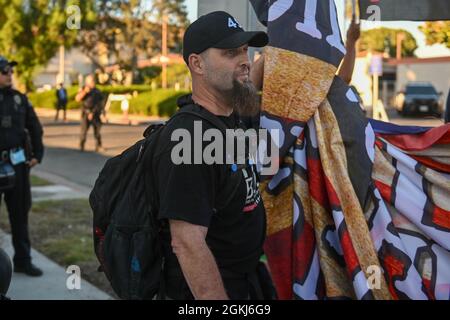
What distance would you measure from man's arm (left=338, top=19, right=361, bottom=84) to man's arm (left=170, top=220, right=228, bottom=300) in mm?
1104

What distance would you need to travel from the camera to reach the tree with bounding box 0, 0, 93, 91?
112 feet

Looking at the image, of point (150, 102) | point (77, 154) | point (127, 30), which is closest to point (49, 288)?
point (77, 154)

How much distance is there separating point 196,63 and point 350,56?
Answer: 2.79 ft

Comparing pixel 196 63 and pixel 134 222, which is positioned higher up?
pixel 196 63

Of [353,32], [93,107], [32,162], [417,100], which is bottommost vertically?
[417,100]

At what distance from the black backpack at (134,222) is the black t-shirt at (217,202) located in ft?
0.14

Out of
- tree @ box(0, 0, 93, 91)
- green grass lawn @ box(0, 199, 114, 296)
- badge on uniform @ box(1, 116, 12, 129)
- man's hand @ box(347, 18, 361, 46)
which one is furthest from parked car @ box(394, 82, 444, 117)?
man's hand @ box(347, 18, 361, 46)

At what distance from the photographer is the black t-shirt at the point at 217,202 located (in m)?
2.10

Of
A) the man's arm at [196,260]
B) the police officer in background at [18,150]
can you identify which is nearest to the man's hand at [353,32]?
the man's arm at [196,260]

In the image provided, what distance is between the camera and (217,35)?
7.50 ft

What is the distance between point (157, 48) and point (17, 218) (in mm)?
45987

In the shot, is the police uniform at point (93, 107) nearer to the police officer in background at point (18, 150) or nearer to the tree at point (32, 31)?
the police officer in background at point (18, 150)

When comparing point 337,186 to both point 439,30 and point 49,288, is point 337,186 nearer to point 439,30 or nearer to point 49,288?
point 439,30

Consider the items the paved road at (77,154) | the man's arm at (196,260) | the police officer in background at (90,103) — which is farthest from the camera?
the police officer in background at (90,103)
